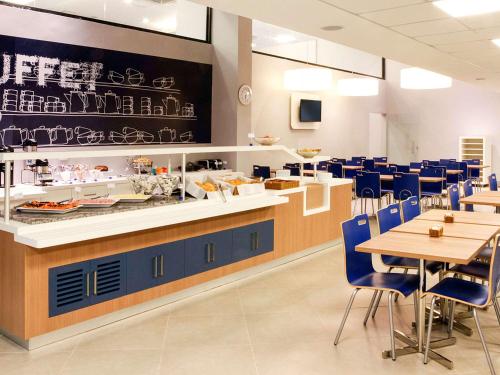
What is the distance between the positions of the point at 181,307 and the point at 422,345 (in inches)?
76.4

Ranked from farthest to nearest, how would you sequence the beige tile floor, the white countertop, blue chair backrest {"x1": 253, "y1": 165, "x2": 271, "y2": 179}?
blue chair backrest {"x1": 253, "y1": 165, "x2": 271, "y2": 179}
the white countertop
the beige tile floor

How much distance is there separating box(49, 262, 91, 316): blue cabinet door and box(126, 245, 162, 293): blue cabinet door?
39 centimetres

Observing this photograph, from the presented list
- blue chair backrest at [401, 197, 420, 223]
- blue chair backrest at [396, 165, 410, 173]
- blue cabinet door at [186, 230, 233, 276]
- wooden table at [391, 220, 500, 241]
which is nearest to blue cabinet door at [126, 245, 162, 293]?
blue cabinet door at [186, 230, 233, 276]

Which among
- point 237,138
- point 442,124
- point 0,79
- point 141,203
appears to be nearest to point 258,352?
point 141,203

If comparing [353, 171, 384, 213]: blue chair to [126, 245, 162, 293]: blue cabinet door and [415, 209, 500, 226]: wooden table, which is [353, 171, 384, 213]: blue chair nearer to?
[415, 209, 500, 226]: wooden table

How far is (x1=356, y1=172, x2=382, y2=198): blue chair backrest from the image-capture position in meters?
8.86

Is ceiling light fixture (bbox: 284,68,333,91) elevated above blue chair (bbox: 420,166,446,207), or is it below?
above

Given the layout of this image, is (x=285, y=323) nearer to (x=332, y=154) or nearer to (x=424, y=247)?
(x=424, y=247)

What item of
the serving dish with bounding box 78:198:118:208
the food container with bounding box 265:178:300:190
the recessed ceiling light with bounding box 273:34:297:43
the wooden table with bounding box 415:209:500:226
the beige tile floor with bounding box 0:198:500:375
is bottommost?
the beige tile floor with bounding box 0:198:500:375

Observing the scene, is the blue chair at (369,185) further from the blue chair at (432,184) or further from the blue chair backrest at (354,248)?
the blue chair backrest at (354,248)

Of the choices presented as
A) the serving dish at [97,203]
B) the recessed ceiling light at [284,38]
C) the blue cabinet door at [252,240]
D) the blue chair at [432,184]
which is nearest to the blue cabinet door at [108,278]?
the serving dish at [97,203]

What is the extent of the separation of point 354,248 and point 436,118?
43.7 feet

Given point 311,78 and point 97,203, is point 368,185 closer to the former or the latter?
point 311,78

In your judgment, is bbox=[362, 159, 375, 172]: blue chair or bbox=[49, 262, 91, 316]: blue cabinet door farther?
bbox=[362, 159, 375, 172]: blue chair
